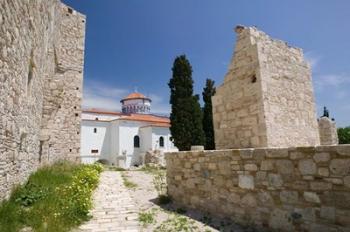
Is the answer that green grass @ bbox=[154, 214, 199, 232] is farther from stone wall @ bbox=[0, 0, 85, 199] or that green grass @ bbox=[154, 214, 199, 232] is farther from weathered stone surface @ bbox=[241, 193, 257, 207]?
stone wall @ bbox=[0, 0, 85, 199]

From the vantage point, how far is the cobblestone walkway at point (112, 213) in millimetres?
4832

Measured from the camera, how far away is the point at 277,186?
4.19 m

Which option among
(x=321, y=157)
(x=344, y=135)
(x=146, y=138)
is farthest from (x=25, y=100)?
(x=146, y=138)

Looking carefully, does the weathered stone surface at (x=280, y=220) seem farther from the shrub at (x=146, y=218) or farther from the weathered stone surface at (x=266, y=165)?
the shrub at (x=146, y=218)

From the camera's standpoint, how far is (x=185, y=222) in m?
5.12

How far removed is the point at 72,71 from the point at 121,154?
20.8m

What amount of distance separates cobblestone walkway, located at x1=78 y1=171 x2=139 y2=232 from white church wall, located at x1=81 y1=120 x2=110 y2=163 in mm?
26025

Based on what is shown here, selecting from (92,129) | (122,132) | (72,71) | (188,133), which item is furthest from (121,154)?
(72,71)

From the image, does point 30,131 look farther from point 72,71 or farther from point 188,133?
point 188,133

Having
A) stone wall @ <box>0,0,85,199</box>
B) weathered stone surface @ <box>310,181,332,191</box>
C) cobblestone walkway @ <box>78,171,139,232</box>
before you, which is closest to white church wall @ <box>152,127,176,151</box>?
stone wall @ <box>0,0,85,199</box>

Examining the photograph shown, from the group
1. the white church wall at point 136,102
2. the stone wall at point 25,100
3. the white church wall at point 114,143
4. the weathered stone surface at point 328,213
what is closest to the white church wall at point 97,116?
the white church wall at point 114,143

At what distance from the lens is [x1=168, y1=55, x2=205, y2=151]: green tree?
20391mm

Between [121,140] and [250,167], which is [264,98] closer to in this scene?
[250,167]

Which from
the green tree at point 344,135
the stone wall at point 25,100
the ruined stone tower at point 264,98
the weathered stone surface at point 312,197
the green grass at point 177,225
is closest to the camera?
the weathered stone surface at point 312,197
